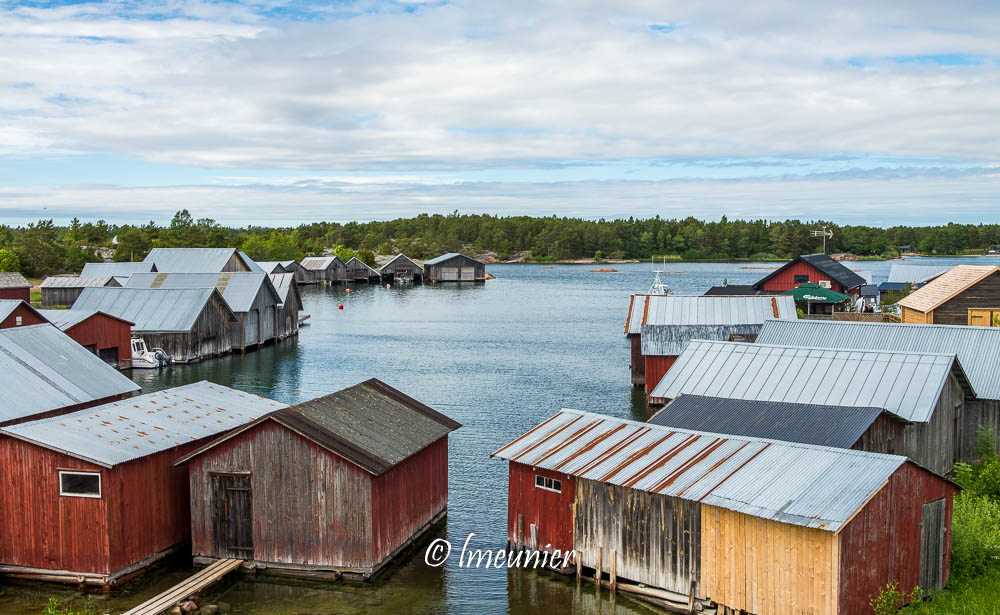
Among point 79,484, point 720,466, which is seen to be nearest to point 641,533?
point 720,466

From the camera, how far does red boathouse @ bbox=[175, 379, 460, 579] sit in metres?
19.6

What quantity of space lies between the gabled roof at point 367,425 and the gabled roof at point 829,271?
173 ft

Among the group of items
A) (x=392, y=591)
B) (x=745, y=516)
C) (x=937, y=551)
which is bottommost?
(x=392, y=591)

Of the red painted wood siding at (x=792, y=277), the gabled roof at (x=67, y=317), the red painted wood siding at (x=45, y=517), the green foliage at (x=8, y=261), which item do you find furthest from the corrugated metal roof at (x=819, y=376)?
the green foliage at (x=8, y=261)

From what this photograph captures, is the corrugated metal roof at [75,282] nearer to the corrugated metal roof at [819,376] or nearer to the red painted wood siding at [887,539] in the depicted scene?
the corrugated metal roof at [819,376]

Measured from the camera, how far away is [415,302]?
10856cm

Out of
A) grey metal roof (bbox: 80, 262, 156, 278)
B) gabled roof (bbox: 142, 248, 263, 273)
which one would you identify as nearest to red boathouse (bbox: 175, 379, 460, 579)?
gabled roof (bbox: 142, 248, 263, 273)

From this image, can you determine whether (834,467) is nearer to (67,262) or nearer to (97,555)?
(97,555)

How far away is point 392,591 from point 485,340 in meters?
49.3

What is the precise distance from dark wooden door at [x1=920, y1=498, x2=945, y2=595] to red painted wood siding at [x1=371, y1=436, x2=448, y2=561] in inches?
448

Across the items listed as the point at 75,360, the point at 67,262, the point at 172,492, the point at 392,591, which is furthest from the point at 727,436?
the point at 67,262

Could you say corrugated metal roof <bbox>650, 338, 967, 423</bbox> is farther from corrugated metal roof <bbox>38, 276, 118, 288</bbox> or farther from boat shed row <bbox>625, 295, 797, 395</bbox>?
corrugated metal roof <bbox>38, 276, 118, 288</bbox>

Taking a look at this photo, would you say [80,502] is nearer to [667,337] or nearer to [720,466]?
[720,466]

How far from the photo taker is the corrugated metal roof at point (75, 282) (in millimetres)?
87625
